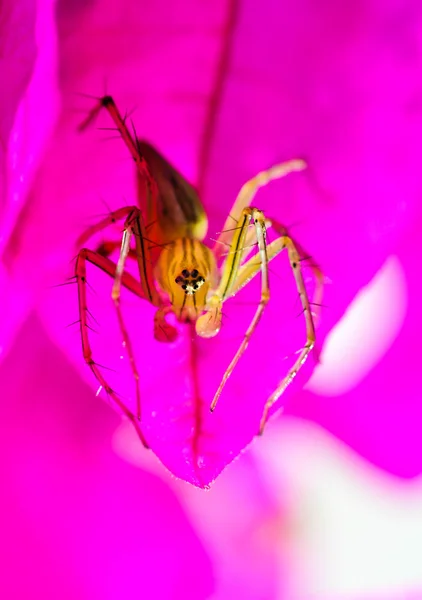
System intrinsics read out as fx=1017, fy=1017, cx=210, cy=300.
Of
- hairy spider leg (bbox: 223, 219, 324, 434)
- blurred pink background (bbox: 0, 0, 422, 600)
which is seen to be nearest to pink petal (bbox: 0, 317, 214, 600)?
blurred pink background (bbox: 0, 0, 422, 600)

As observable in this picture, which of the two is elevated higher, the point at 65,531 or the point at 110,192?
the point at 110,192

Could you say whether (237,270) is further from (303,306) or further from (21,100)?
(21,100)

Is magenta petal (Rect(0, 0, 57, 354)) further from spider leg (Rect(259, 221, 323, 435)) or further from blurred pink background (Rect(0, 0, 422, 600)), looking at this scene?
spider leg (Rect(259, 221, 323, 435))

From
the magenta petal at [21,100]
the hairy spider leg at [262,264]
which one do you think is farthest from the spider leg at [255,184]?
the magenta petal at [21,100]

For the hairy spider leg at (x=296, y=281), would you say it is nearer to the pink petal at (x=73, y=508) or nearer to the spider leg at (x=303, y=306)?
the spider leg at (x=303, y=306)

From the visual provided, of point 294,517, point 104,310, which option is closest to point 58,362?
point 104,310

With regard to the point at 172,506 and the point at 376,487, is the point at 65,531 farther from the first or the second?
the point at 376,487

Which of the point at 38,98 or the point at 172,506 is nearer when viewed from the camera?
the point at 38,98
